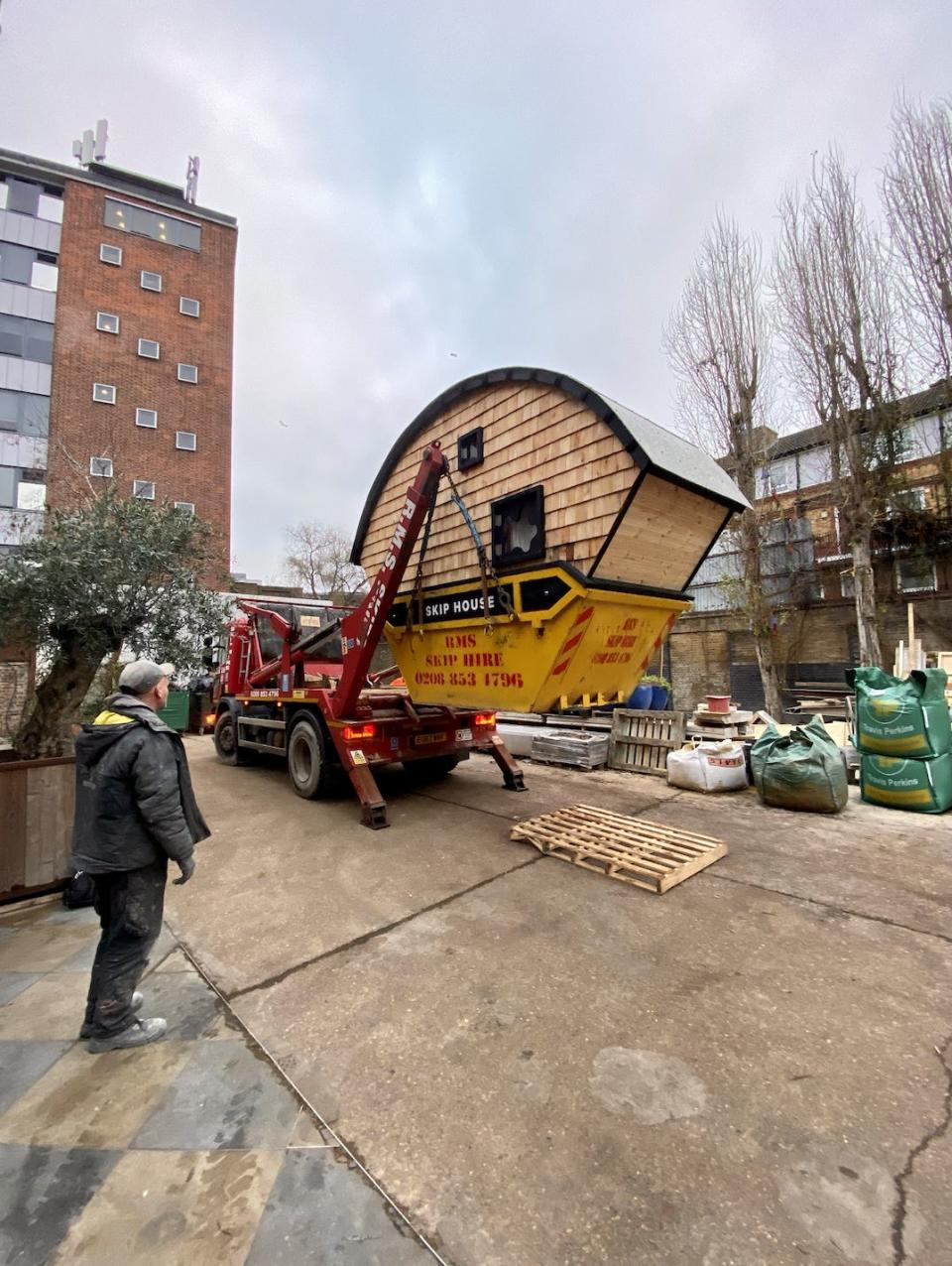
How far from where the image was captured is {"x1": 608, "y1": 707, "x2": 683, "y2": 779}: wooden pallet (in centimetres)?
786

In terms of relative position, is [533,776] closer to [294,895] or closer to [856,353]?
[294,895]

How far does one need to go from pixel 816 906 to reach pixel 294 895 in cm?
367

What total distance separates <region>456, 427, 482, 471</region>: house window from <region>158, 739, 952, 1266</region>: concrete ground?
148 inches

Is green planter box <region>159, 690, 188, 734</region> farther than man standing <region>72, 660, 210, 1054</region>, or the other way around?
green planter box <region>159, 690, 188, 734</region>

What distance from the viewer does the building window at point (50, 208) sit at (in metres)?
22.4

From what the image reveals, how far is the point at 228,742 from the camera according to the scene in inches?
368

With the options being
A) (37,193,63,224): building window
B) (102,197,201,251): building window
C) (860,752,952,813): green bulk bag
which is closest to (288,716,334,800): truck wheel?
(860,752,952,813): green bulk bag

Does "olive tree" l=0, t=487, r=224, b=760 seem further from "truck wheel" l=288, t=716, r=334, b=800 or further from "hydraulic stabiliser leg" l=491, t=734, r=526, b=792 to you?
"hydraulic stabiliser leg" l=491, t=734, r=526, b=792

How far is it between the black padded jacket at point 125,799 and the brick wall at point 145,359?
Result: 20.5m

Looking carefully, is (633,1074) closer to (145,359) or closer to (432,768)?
(432,768)

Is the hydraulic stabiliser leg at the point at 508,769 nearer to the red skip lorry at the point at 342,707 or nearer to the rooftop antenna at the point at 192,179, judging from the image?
the red skip lorry at the point at 342,707

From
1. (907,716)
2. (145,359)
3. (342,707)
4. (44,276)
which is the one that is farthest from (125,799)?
(44,276)

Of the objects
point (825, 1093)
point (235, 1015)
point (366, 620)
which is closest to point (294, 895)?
point (235, 1015)

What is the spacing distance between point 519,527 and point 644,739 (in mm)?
4456
